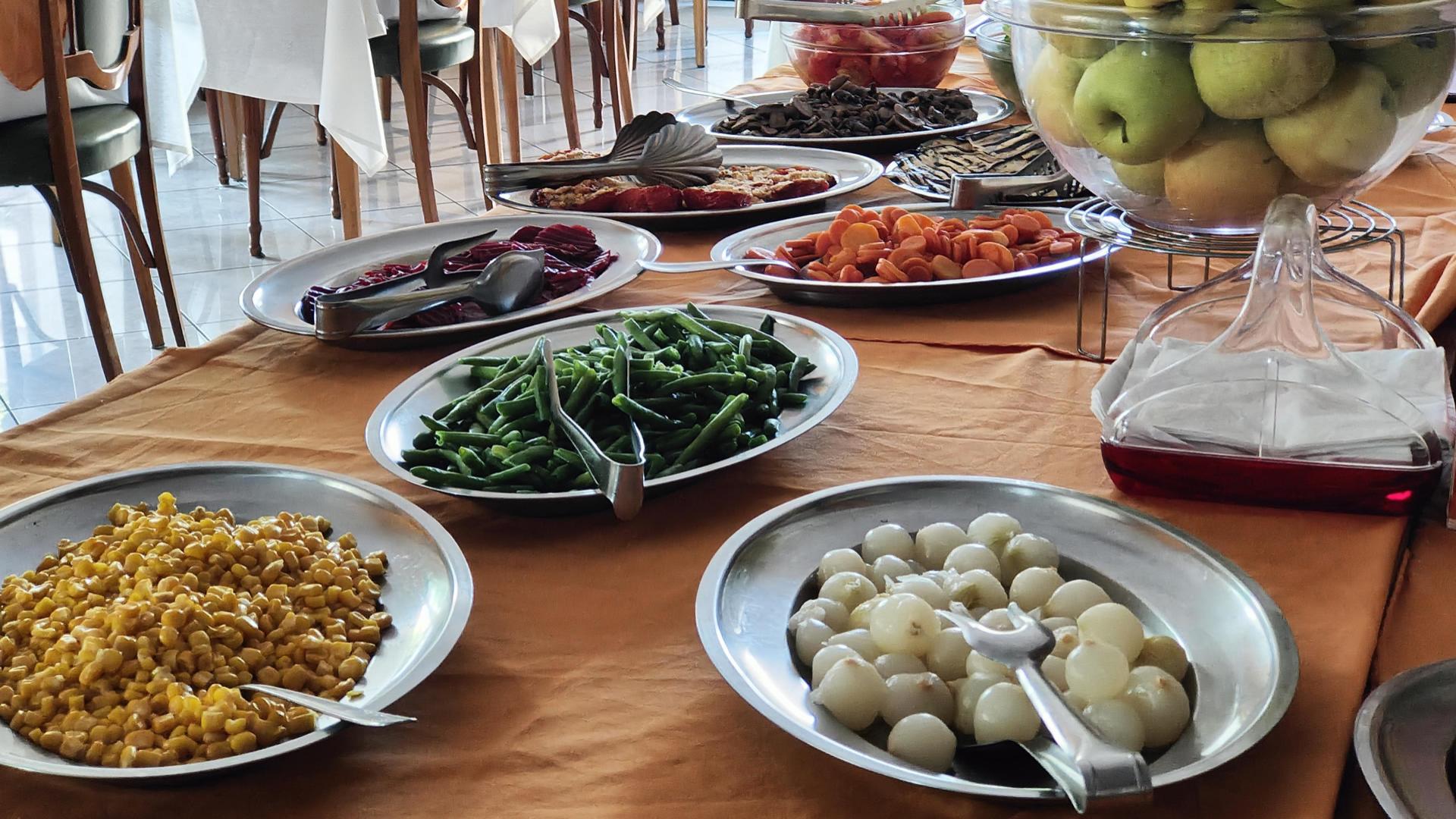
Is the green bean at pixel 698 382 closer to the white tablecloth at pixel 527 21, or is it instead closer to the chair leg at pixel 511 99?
the white tablecloth at pixel 527 21

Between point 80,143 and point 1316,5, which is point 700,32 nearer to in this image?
point 80,143

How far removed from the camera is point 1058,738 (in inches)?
17.0

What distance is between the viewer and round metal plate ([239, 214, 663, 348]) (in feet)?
3.28

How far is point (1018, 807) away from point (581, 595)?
0.86ft

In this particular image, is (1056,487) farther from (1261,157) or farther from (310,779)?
(310,779)

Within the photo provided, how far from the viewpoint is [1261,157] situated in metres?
0.70

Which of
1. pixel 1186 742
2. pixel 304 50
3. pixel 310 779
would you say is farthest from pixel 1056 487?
pixel 304 50

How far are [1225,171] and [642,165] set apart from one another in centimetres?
78

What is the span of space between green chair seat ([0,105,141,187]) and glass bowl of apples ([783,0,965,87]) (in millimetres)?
1282

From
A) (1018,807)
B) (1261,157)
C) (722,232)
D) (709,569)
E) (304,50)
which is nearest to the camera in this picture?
(1018,807)

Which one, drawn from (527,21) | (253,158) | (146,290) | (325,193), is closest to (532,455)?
(146,290)

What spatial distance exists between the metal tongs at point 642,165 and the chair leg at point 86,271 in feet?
3.97

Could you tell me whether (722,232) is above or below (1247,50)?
below

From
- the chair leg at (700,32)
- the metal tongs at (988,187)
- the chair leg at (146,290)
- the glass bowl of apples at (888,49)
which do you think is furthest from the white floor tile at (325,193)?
the metal tongs at (988,187)
